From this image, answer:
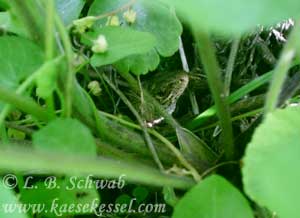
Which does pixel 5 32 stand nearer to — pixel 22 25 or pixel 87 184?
pixel 22 25

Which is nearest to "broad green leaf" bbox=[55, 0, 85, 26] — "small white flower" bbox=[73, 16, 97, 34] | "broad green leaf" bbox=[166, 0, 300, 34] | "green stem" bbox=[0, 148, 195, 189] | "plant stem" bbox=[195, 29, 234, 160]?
"small white flower" bbox=[73, 16, 97, 34]

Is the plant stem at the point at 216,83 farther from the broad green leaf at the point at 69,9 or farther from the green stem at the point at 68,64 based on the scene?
the broad green leaf at the point at 69,9

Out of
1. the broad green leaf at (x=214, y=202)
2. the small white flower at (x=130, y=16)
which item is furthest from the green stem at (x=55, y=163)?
the small white flower at (x=130, y=16)

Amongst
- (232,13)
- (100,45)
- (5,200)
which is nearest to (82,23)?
(100,45)

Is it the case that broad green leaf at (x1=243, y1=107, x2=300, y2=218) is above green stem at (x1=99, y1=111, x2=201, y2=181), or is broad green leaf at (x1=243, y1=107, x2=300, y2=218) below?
above

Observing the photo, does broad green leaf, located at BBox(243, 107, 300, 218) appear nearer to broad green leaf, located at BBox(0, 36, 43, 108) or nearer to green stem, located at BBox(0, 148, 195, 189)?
green stem, located at BBox(0, 148, 195, 189)

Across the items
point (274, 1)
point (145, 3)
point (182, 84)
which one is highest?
point (274, 1)

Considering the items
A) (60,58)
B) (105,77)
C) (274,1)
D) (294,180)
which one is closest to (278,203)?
(294,180)
